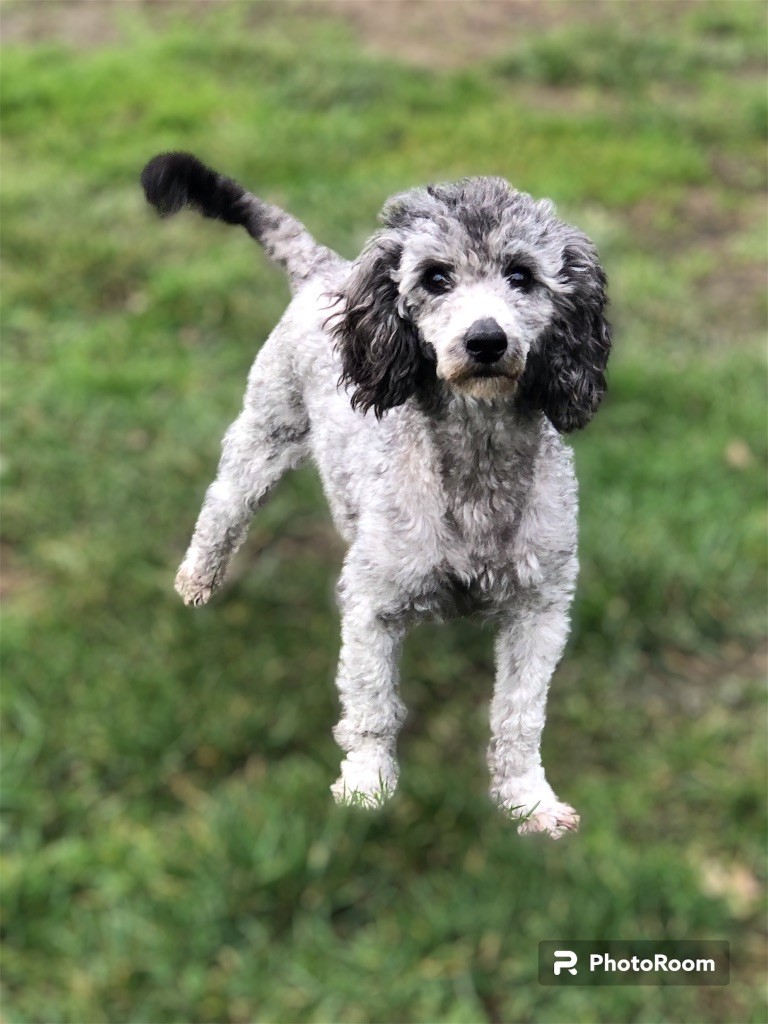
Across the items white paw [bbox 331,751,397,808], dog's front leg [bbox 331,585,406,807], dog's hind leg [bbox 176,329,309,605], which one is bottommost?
white paw [bbox 331,751,397,808]

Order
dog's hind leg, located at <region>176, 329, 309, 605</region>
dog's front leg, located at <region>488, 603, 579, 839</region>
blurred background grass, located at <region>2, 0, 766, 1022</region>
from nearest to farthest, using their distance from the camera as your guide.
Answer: dog's front leg, located at <region>488, 603, 579, 839</region>
dog's hind leg, located at <region>176, 329, 309, 605</region>
blurred background grass, located at <region>2, 0, 766, 1022</region>

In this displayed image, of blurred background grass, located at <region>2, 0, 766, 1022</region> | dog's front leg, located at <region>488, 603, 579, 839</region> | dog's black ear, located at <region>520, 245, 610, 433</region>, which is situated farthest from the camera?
blurred background grass, located at <region>2, 0, 766, 1022</region>

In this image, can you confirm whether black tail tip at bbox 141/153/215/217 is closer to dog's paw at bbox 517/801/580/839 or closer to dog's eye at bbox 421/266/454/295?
dog's eye at bbox 421/266/454/295

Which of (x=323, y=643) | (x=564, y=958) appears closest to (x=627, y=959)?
(x=564, y=958)

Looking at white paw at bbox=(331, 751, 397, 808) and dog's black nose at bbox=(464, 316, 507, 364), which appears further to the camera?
white paw at bbox=(331, 751, 397, 808)

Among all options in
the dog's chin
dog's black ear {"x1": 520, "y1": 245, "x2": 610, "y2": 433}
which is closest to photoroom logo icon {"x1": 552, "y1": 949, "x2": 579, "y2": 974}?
dog's black ear {"x1": 520, "y1": 245, "x2": 610, "y2": 433}

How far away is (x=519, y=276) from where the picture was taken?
155 centimetres

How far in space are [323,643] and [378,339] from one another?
27.2 ft

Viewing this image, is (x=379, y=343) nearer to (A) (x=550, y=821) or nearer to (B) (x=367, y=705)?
(B) (x=367, y=705)

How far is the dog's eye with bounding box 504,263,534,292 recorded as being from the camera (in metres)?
1.53

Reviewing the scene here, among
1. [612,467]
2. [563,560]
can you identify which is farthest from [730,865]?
[563,560]

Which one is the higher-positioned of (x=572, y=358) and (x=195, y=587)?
(x=572, y=358)

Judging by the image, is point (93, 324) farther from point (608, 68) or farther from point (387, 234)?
point (387, 234)

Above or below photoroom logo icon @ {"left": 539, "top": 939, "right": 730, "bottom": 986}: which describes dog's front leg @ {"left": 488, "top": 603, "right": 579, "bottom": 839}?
above
